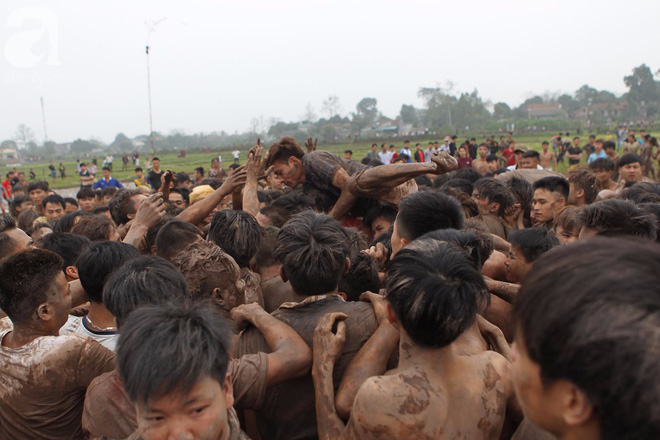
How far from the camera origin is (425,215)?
2951 millimetres

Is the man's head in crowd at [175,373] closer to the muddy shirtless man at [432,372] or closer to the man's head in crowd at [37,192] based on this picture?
the muddy shirtless man at [432,372]

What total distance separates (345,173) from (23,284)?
2768 millimetres

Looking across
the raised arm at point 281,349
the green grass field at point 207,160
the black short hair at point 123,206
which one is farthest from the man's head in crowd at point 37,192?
the green grass field at point 207,160

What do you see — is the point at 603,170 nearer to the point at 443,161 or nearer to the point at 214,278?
the point at 443,161

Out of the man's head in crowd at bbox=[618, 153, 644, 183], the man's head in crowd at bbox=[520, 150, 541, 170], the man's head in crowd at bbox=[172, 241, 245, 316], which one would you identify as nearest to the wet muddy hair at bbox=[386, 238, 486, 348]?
the man's head in crowd at bbox=[172, 241, 245, 316]

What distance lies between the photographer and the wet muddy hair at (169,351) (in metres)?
1.60

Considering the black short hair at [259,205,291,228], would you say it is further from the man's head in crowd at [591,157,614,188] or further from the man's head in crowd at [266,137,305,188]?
the man's head in crowd at [591,157,614,188]

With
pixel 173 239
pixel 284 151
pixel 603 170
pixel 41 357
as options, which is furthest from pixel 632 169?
pixel 41 357

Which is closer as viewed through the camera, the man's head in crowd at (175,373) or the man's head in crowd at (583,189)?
the man's head in crowd at (175,373)

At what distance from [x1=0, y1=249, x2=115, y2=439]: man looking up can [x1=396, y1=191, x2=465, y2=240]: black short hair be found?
5.65 ft

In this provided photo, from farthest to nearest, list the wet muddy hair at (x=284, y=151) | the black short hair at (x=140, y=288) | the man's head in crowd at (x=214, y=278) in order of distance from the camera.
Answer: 1. the wet muddy hair at (x=284, y=151)
2. the man's head in crowd at (x=214, y=278)
3. the black short hair at (x=140, y=288)

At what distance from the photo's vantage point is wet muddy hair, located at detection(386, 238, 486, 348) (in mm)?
1777

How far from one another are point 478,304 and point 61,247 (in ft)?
10.4

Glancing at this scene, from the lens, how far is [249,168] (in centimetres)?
503
